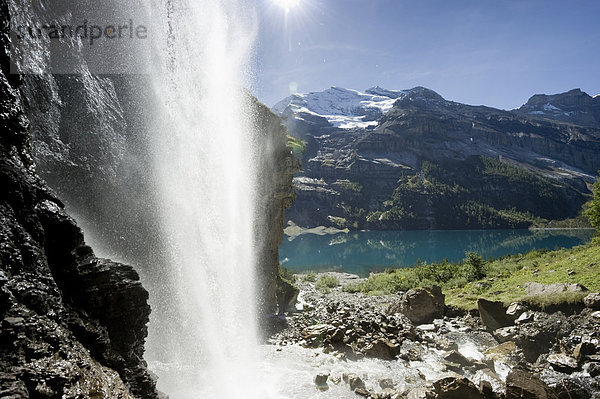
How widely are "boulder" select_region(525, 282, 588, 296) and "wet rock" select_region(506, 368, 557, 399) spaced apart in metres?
7.88

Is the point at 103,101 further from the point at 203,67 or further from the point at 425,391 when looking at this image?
the point at 425,391

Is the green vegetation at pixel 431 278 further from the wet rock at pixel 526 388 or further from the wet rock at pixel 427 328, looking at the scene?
the wet rock at pixel 526 388

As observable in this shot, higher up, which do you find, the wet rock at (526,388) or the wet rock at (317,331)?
the wet rock at (526,388)

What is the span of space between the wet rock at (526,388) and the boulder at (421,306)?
1097 cm

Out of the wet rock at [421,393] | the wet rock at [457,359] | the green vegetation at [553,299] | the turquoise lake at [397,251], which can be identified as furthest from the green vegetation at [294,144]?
the turquoise lake at [397,251]

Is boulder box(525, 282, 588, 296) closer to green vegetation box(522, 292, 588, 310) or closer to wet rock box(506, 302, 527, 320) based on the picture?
green vegetation box(522, 292, 588, 310)

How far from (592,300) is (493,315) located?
4627mm

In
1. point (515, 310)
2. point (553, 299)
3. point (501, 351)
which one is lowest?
point (501, 351)

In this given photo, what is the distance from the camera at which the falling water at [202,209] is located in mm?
13461

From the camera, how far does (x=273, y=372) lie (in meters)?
13.3

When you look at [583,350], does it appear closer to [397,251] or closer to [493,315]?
[493,315]

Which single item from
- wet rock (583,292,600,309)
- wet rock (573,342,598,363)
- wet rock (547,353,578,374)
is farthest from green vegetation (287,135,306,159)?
wet rock (573,342,598,363)

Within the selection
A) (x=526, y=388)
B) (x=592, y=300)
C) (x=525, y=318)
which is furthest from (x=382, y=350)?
(x=592, y=300)

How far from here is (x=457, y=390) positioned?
373 inches
